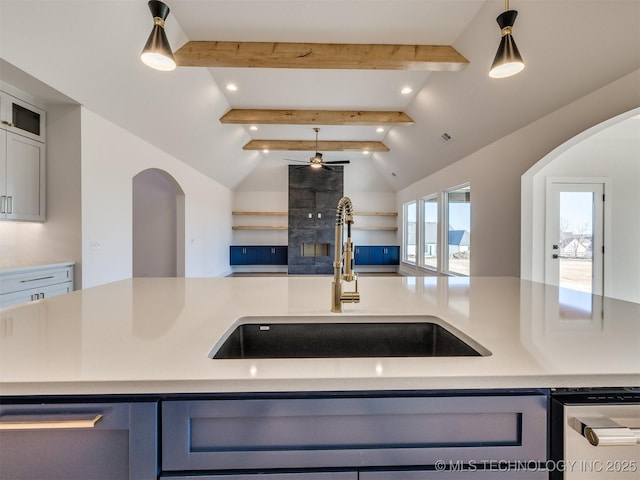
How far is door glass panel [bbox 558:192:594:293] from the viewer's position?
155 inches

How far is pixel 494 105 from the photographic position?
3.56 m

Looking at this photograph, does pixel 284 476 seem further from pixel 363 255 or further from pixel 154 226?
pixel 363 255

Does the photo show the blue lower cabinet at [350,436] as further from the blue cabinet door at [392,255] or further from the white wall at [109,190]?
the blue cabinet door at [392,255]

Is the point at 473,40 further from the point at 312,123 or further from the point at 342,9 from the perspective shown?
the point at 312,123

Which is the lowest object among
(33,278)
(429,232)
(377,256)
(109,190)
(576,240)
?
(377,256)

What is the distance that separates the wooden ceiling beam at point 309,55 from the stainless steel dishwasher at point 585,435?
3494mm

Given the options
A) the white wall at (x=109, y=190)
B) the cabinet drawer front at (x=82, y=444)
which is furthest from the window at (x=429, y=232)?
the cabinet drawer front at (x=82, y=444)

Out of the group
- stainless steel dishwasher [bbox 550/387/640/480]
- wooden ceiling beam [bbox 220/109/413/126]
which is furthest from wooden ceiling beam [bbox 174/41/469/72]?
stainless steel dishwasher [bbox 550/387/640/480]

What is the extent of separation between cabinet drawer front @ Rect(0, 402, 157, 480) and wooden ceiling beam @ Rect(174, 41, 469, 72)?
11.5 ft

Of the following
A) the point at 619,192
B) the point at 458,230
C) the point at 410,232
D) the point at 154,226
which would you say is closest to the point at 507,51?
the point at 619,192

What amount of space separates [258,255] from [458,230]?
5.86 meters

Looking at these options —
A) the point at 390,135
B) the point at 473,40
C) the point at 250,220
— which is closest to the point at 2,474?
the point at 473,40

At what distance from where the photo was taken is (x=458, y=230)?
559cm

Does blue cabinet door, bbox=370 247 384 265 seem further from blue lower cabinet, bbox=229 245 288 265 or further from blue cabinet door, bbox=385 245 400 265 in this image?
blue lower cabinet, bbox=229 245 288 265
